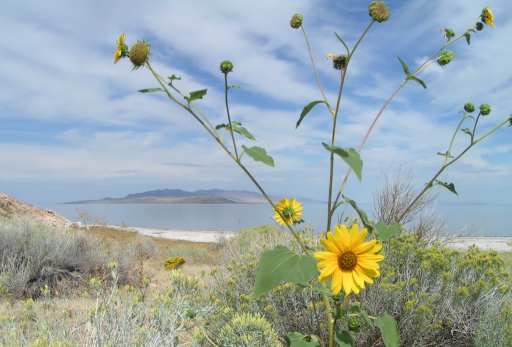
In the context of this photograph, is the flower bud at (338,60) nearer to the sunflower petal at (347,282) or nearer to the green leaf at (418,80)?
the green leaf at (418,80)

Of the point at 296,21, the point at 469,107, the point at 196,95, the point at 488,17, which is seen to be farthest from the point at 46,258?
the point at 488,17

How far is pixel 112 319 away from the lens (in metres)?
2.39

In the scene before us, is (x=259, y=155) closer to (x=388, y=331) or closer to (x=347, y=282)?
(x=347, y=282)

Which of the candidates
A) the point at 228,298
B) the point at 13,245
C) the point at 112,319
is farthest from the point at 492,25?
the point at 13,245

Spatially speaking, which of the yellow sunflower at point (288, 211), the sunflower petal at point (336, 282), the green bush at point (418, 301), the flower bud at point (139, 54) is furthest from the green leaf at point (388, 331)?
the green bush at point (418, 301)

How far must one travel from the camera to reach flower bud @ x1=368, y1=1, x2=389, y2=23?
155cm

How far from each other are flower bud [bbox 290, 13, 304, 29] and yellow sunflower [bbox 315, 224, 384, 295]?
2.86ft

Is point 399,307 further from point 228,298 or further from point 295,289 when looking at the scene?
point 228,298

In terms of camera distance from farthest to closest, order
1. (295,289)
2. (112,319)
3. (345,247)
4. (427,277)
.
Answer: (427,277), (295,289), (112,319), (345,247)

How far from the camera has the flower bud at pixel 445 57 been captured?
1.77m

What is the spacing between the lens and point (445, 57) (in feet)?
5.82

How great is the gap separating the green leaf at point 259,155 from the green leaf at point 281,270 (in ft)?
1.14

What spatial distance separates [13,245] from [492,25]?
6787mm

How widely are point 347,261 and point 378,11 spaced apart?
36.7 inches
